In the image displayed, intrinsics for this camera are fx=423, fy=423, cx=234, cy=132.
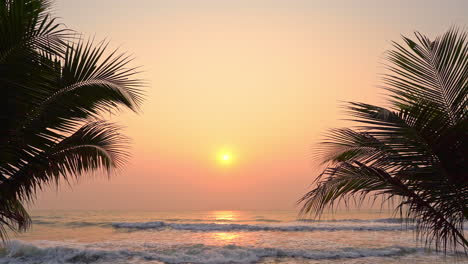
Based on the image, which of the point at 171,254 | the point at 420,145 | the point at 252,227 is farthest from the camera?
the point at 252,227

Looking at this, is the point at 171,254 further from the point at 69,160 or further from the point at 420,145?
the point at 420,145

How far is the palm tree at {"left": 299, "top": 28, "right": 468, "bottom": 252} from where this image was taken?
4953 millimetres

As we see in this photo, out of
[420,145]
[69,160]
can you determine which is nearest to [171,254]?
[69,160]

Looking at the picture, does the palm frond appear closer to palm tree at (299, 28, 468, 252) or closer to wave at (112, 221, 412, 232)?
palm tree at (299, 28, 468, 252)

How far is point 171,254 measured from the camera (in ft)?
67.2

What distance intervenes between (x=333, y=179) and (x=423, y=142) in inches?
46.4

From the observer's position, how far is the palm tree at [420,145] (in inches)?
195

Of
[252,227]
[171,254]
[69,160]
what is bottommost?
[171,254]

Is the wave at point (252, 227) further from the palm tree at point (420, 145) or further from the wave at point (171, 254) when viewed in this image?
the palm tree at point (420, 145)

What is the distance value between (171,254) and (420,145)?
57.0 ft

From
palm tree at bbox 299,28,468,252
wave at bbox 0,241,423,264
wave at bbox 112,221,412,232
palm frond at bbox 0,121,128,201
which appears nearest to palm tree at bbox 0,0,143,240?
palm frond at bbox 0,121,128,201

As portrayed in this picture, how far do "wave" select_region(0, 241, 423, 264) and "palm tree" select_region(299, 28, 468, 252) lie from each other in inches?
564

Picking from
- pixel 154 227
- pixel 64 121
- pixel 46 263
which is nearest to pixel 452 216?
pixel 64 121

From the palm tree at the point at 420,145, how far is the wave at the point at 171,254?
47.0 feet
